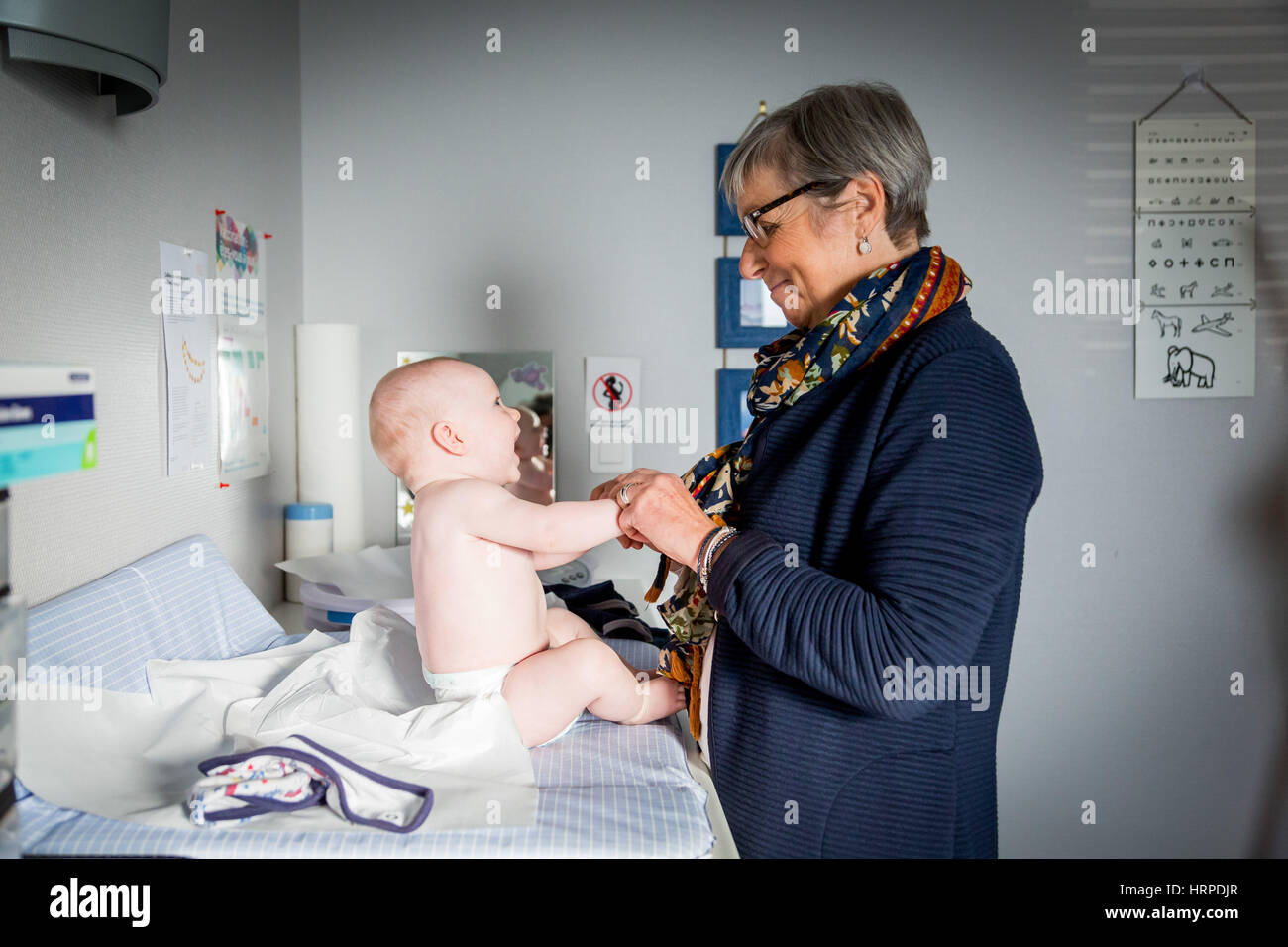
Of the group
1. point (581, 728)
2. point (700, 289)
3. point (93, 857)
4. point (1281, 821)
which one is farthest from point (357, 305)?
point (1281, 821)

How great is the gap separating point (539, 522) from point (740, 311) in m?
1.24

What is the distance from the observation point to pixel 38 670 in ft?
3.30

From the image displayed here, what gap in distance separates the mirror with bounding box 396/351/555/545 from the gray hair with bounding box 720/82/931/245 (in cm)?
121

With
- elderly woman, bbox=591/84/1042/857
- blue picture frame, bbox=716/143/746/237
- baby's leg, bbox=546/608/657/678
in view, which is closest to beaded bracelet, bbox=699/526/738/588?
elderly woman, bbox=591/84/1042/857

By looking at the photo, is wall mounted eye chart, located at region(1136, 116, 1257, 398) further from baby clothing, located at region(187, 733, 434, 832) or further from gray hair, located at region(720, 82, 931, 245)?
baby clothing, located at region(187, 733, 434, 832)

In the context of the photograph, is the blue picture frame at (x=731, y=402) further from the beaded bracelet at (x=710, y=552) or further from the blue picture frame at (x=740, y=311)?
the beaded bracelet at (x=710, y=552)

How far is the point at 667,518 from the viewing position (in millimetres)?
1104

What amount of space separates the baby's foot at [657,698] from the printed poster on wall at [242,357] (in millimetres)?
958

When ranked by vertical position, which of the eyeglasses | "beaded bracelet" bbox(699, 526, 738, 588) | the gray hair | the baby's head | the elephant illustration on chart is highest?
the gray hair

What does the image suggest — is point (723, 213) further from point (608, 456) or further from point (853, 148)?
point (853, 148)

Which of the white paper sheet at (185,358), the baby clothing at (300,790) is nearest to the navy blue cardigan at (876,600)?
the baby clothing at (300,790)

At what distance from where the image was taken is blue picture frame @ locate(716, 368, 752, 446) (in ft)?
7.54

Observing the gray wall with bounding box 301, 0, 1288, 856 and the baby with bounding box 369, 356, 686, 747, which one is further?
the gray wall with bounding box 301, 0, 1288, 856

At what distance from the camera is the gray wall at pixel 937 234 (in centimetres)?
224
